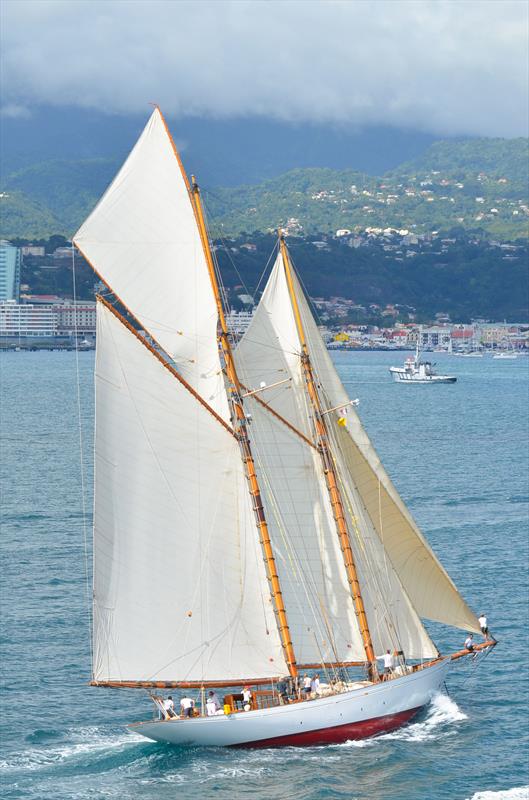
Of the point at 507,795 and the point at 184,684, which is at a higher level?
the point at 184,684

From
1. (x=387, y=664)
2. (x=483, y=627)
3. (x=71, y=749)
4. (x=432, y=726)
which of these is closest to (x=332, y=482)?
(x=387, y=664)

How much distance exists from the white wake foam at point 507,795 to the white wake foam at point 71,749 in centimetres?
870

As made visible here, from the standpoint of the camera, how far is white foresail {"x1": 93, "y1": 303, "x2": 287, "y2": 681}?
36719 millimetres

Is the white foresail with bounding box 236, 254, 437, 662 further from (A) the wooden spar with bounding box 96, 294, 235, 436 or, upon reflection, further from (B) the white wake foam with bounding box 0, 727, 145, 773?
(B) the white wake foam with bounding box 0, 727, 145, 773

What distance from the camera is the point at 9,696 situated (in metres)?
41.7

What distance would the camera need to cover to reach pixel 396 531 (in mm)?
40375

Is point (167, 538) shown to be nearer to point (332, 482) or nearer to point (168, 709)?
point (168, 709)

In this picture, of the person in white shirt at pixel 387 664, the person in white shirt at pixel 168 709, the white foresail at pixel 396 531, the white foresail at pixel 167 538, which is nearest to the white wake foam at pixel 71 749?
the person in white shirt at pixel 168 709

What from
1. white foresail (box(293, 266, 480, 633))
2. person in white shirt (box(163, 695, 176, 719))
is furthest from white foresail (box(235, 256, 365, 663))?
person in white shirt (box(163, 695, 176, 719))

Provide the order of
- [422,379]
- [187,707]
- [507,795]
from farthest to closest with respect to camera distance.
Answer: [422,379] → [187,707] → [507,795]

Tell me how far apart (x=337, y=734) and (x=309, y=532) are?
5741mm

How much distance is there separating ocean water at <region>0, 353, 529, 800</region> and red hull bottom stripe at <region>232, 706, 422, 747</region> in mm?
235

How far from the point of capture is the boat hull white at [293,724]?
36.5 meters

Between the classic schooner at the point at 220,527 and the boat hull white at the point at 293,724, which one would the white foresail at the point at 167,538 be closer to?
the classic schooner at the point at 220,527
